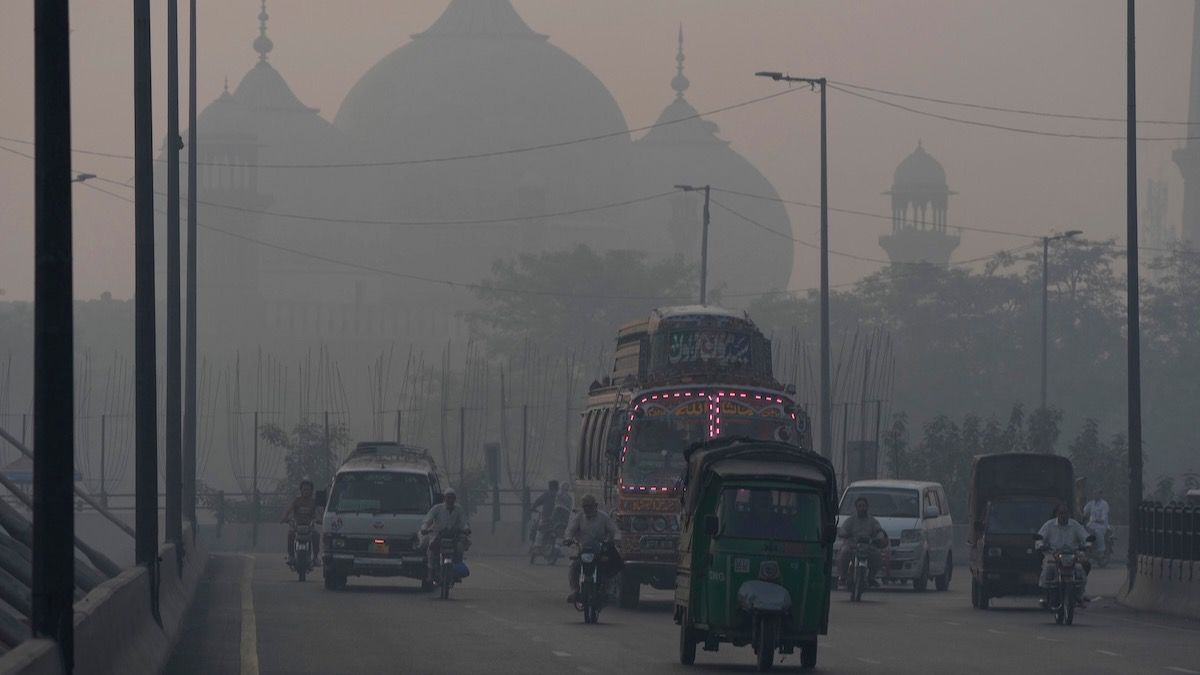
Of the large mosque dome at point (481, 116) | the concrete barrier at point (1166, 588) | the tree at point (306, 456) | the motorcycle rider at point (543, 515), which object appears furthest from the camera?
the large mosque dome at point (481, 116)

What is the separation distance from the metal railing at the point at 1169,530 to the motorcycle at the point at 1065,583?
172 centimetres

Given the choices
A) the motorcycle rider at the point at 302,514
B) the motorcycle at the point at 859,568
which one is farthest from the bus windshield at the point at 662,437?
the motorcycle rider at the point at 302,514

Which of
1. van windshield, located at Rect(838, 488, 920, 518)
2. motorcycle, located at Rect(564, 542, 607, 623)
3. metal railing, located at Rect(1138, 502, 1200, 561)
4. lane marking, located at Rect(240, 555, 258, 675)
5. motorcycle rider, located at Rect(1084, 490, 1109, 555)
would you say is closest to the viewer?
lane marking, located at Rect(240, 555, 258, 675)

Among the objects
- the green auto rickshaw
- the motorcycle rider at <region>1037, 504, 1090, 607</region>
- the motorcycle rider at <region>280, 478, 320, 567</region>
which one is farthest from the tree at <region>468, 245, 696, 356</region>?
the green auto rickshaw

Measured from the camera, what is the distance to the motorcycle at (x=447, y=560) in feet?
87.9

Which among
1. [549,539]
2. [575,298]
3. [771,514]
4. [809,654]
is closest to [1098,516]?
[549,539]

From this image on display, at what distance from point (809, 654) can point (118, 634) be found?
5432 millimetres

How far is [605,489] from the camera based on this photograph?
26.0 m

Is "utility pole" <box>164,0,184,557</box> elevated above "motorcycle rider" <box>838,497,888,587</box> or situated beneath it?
elevated above

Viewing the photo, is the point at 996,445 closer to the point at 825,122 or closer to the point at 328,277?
the point at 825,122

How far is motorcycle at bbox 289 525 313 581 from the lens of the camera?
30.8m

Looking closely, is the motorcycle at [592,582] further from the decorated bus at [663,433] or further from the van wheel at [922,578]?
the van wheel at [922,578]

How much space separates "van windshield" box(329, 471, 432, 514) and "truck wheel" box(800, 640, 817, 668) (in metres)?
12.5

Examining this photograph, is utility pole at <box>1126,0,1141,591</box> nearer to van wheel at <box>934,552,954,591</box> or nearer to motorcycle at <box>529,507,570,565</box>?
van wheel at <box>934,552,954,591</box>
